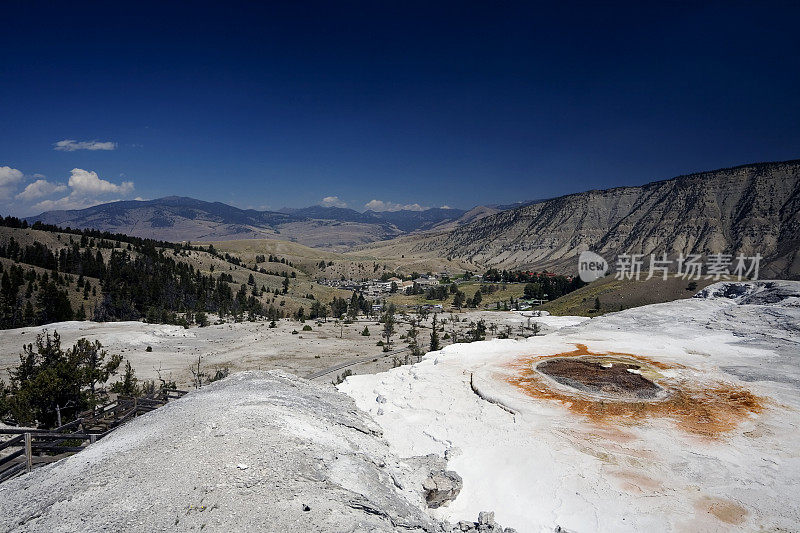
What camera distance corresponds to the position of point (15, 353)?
176 ft

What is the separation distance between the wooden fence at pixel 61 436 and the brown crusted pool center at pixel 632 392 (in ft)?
78.2

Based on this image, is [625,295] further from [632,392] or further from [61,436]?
[61,436]

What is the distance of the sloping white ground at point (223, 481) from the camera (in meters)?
10.2

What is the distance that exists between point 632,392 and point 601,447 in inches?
380

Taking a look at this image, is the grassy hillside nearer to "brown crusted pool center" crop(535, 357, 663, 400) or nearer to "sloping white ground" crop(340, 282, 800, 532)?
"sloping white ground" crop(340, 282, 800, 532)

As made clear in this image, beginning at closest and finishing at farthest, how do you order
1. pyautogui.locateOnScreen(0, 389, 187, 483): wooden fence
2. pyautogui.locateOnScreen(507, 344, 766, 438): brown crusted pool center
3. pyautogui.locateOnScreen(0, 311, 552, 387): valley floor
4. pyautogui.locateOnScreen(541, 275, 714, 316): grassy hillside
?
pyautogui.locateOnScreen(0, 389, 187, 483): wooden fence, pyautogui.locateOnScreen(507, 344, 766, 438): brown crusted pool center, pyautogui.locateOnScreen(0, 311, 552, 387): valley floor, pyautogui.locateOnScreen(541, 275, 714, 316): grassy hillside

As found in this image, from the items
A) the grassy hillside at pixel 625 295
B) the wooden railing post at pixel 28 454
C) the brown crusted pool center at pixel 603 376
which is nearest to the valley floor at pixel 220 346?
the grassy hillside at pixel 625 295

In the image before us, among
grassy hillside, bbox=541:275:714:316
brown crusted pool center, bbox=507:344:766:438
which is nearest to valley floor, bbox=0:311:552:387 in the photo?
grassy hillside, bbox=541:275:714:316

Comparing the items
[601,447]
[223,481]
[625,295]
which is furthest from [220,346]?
[625,295]

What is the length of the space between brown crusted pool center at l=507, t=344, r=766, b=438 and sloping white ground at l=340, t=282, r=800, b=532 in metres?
0.45

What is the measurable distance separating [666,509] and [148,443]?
1868cm

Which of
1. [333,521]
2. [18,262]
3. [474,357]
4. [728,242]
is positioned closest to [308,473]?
[333,521]

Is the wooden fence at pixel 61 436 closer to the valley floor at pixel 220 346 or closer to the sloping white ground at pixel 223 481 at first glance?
the sloping white ground at pixel 223 481

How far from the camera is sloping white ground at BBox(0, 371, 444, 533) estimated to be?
10211 millimetres
